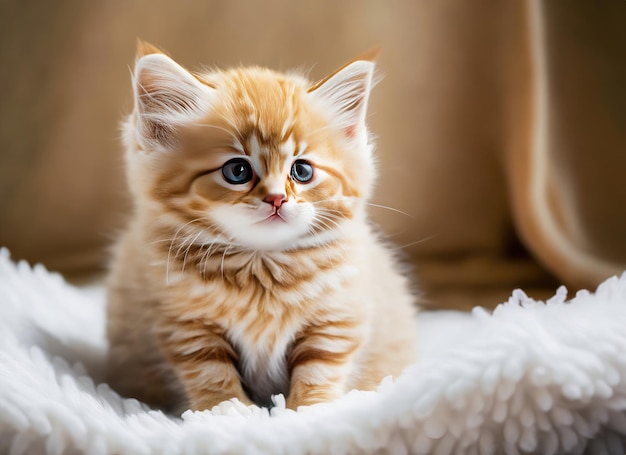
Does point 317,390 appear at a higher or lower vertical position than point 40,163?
lower

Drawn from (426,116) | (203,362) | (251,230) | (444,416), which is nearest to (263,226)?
(251,230)

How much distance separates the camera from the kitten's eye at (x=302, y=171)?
91 cm

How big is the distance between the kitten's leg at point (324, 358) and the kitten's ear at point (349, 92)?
0.94 feet

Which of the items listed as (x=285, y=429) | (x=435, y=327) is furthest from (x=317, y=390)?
(x=435, y=327)

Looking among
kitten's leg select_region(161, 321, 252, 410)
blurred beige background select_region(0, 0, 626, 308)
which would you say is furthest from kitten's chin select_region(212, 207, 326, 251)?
blurred beige background select_region(0, 0, 626, 308)

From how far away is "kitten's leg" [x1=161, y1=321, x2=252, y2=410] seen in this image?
0.90 metres

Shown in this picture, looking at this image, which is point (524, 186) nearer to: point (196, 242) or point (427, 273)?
point (427, 273)

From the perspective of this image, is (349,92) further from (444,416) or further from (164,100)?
(444,416)

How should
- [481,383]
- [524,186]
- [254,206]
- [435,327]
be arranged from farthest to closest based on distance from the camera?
[524,186] → [435,327] → [254,206] → [481,383]

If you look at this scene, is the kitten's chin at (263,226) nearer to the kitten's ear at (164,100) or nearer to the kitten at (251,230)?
the kitten at (251,230)

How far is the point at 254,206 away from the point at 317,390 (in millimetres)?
260

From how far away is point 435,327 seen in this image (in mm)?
1283

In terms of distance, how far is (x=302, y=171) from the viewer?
0.91m

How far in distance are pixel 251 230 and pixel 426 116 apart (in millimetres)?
849
